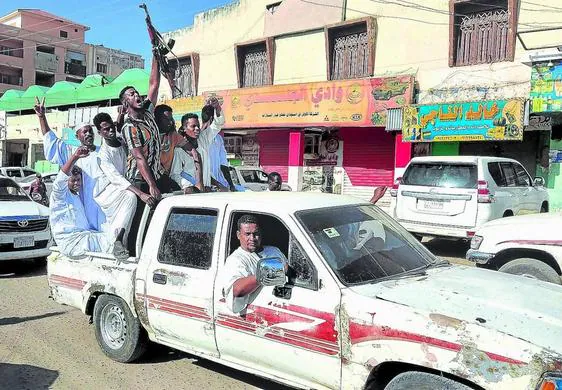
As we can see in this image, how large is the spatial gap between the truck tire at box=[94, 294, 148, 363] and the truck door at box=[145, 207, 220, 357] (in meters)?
0.35

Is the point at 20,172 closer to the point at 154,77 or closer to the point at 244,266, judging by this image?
the point at 154,77

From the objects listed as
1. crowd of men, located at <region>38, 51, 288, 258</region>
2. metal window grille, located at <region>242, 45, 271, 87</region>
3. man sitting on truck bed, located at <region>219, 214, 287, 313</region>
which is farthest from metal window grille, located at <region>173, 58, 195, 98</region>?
man sitting on truck bed, located at <region>219, 214, 287, 313</region>

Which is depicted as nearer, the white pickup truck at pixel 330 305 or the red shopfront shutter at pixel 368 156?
the white pickup truck at pixel 330 305

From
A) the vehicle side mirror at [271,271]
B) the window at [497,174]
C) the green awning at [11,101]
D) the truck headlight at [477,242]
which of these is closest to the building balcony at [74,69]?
the green awning at [11,101]

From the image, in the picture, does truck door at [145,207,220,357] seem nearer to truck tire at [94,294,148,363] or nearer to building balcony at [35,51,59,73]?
truck tire at [94,294,148,363]

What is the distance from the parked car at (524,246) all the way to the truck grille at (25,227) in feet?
22.4

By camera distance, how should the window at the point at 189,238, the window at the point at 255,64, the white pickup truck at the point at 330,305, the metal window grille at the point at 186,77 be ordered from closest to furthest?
the white pickup truck at the point at 330,305, the window at the point at 189,238, the window at the point at 255,64, the metal window grille at the point at 186,77

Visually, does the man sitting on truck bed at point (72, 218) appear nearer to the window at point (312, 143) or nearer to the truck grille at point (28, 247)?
the truck grille at point (28, 247)

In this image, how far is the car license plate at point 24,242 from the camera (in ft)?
27.5

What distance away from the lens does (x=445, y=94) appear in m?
14.8

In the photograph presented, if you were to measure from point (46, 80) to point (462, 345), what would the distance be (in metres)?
61.1

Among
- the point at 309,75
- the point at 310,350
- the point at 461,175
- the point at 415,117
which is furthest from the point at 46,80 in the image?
the point at 310,350

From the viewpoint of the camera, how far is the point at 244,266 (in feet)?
11.6

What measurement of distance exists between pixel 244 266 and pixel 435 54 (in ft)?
44.6
